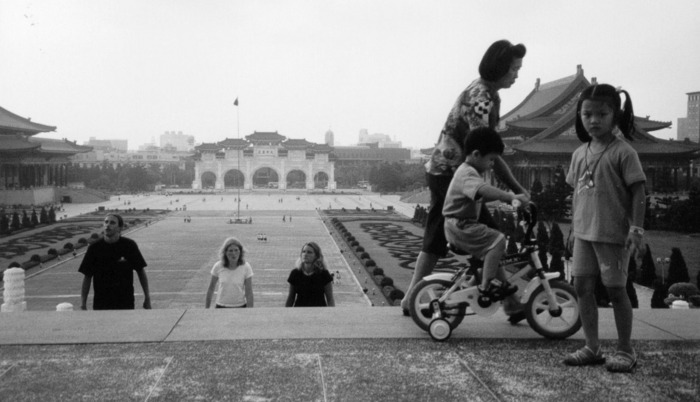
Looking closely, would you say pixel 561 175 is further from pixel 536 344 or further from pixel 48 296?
pixel 536 344

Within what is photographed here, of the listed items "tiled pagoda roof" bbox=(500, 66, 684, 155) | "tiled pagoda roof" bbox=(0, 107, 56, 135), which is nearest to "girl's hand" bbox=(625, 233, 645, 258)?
"tiled pagoda roof" bbox=(500, 66, 684, 155)

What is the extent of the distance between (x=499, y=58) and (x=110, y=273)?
3.76m

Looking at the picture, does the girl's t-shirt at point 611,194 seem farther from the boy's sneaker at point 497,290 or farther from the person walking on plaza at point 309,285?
the person walking on plaza at point 309,285

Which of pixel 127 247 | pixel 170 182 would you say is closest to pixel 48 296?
pixel 127 247

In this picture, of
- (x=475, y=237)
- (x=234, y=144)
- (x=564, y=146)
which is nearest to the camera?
(x=475, y=237)

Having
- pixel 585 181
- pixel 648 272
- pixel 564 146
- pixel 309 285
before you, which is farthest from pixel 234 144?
pixel 585 181

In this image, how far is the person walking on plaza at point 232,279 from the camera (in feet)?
19.1

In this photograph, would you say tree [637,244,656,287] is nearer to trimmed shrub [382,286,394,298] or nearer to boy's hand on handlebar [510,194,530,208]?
trimmed shrub [382,286,394,298]

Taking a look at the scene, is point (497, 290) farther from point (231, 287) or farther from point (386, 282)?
point (386, 282)

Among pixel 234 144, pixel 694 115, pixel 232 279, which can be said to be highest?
pixel 694 115

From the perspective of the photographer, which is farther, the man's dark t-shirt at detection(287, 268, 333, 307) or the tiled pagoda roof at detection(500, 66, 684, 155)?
the tiled pagoda roof at detection(500, 66, 684, 155)

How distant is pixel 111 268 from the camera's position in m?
5.78

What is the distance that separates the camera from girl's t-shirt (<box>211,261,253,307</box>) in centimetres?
581

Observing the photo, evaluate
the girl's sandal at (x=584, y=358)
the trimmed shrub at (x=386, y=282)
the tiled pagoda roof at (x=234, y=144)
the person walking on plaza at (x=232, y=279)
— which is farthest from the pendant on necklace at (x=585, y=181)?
the tiled pagoda roof at (x=234, y=144)
